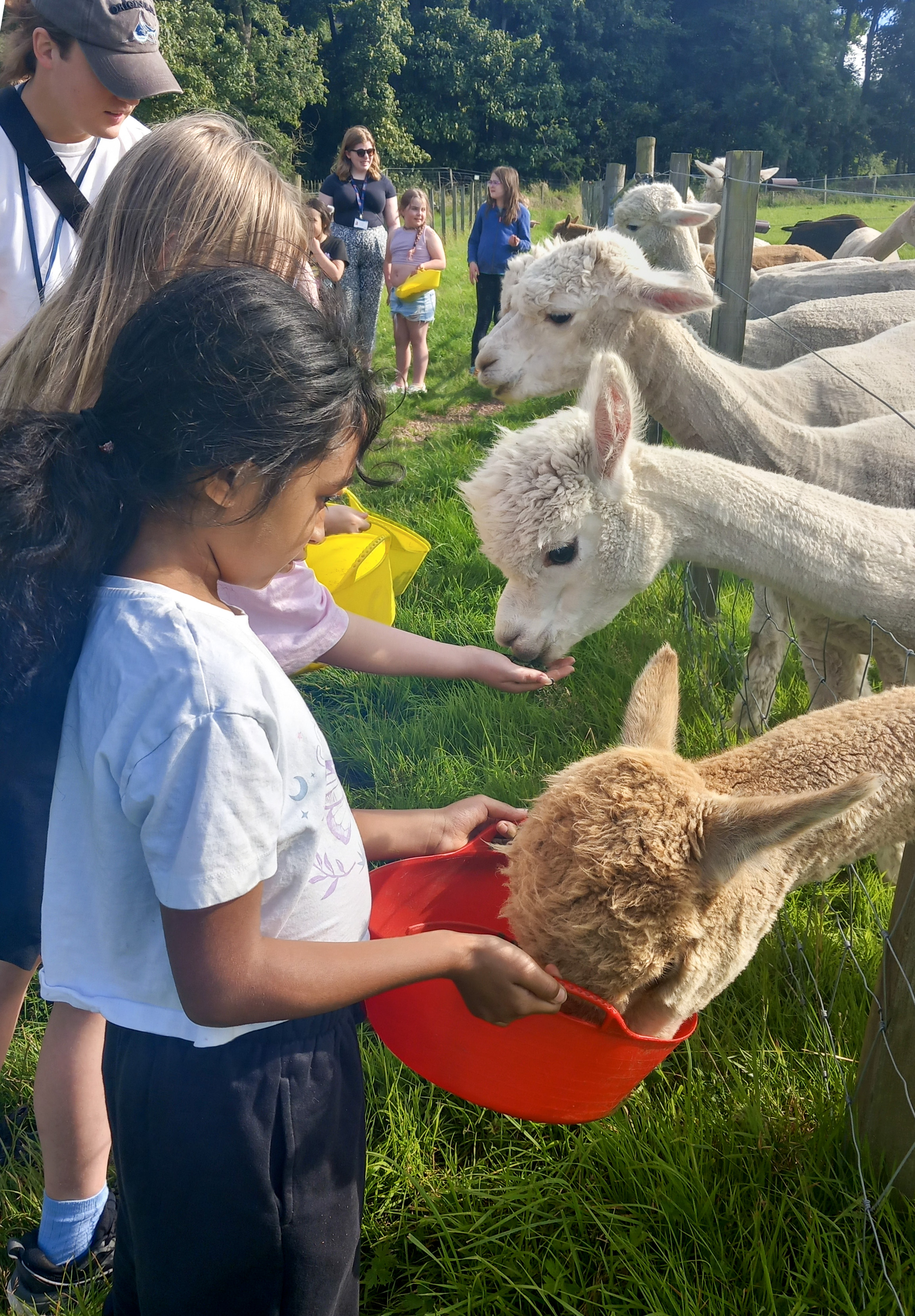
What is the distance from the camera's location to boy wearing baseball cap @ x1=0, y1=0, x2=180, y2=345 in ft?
6.61

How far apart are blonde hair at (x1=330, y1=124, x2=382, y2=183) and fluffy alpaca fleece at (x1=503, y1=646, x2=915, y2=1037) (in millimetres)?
8421

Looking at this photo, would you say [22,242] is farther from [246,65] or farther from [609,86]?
[609,86]

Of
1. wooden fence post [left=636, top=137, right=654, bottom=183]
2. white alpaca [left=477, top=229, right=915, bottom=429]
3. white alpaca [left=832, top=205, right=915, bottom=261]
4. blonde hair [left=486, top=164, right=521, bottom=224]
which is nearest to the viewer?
white alpaca [left=477, top=229, right=915, bottom=429]

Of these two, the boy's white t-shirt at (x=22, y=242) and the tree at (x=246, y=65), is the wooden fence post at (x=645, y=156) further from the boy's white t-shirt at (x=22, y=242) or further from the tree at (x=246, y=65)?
the tree at (x=246, y=65)

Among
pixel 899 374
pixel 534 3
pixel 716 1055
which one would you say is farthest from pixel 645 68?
pixel 716 1055

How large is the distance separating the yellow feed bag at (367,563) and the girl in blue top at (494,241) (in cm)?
725

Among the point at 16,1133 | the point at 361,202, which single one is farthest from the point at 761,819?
the point at 361,202

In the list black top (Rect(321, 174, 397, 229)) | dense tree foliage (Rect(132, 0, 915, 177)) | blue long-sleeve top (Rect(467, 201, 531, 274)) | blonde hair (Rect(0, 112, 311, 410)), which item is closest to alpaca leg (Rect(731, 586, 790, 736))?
blonde hair (Rect(0, 112, 311, 410))

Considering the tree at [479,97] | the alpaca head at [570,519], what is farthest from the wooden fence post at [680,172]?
the tree at [479,97]

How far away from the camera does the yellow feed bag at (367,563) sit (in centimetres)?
244

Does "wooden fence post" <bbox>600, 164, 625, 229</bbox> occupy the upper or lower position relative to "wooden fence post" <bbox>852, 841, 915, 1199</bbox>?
upper

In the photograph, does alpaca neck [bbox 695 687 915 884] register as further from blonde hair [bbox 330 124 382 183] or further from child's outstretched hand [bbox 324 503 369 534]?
blonde hair [bbox 330 124 382 183]

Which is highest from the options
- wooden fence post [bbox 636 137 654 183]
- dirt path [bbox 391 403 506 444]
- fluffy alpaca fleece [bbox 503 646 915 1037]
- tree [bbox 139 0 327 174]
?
tree [bbox 139 0 327 174]

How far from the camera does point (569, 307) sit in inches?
153
